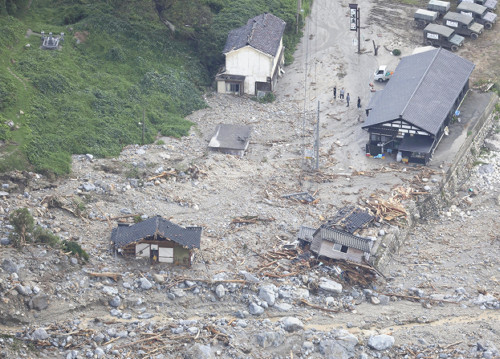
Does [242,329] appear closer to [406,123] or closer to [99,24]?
[406,123]

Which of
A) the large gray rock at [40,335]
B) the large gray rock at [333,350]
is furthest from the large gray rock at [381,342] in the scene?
the large gray rock at [40,335]

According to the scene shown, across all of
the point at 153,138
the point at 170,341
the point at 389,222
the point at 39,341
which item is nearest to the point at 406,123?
the point at 389,222

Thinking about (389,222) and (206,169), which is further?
(206,169)

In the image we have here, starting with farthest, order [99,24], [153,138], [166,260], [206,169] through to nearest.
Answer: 1. [99,24]
2. [153,138]
3. [206,169]
4. [166,260]

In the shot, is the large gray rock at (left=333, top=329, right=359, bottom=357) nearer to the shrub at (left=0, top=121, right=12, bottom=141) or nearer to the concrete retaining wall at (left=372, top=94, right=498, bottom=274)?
the concrete retaining wall at (left=372, top=94, right=498, bottom=274)

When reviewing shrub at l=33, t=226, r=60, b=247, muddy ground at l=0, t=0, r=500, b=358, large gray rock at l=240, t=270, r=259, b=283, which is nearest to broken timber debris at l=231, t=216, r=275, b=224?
muddy ground at l=0, t=0, r=500, b=358

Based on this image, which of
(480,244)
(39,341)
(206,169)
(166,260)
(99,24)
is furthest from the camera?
(99,24)
